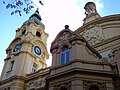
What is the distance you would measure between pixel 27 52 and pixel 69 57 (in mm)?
12931

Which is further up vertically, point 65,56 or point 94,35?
point 94,35

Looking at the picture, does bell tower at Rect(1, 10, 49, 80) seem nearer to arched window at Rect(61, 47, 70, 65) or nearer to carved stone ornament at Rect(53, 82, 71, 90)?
arched window at Rect(61, 47, 70, 65)

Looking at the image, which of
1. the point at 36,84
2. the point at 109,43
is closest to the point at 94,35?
the point at 109,43

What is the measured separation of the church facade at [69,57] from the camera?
55.4 feet

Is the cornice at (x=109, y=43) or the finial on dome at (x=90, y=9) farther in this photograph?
the finial on dome at (x=90, y=9)

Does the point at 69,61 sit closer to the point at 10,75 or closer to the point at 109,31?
the point at 109,31

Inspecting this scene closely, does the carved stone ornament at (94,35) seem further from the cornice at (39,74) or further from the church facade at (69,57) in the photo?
the cornice at (39,74)

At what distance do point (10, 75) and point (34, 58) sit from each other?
472 cm

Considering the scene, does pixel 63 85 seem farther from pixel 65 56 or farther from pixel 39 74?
pixel 39 74

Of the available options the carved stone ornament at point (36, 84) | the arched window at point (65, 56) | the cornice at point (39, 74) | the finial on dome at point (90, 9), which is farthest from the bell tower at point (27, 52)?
the arched window at point (65, 56)

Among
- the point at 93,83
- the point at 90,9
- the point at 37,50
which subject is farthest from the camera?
the point at 37,50

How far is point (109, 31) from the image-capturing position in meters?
25.1

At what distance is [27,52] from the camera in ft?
101

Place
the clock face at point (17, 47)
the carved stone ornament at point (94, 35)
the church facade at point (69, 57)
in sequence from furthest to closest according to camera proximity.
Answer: the clock face at point (17, 47) → the carved stone ornament at point (94, 35) → the church facade at point (69, 57)
